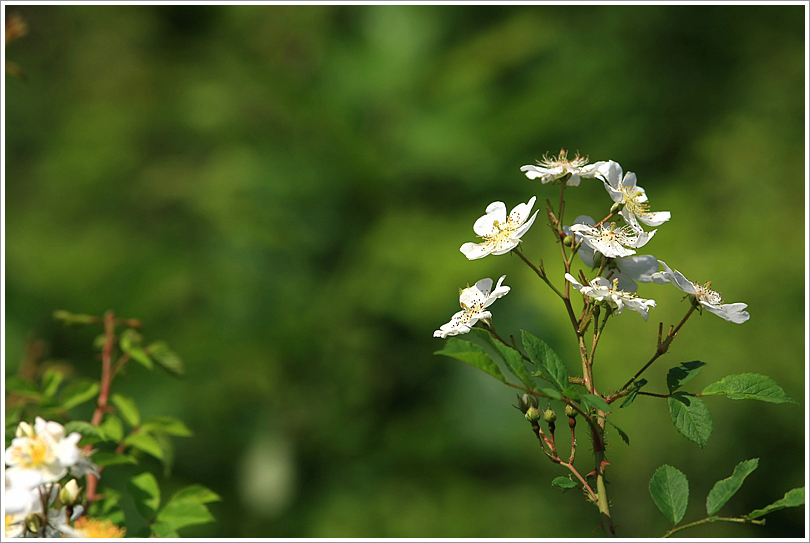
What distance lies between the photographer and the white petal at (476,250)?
0.60 metres

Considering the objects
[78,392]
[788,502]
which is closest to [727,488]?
[788,502]

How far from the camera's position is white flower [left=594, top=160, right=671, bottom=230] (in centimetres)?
58

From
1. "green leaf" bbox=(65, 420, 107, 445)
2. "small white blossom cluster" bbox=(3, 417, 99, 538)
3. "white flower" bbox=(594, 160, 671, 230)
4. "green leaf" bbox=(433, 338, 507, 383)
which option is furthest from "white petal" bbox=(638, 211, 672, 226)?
"green leaf" bbox=(65, 420, 107, 445)

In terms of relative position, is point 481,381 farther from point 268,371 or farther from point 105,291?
point 105,291

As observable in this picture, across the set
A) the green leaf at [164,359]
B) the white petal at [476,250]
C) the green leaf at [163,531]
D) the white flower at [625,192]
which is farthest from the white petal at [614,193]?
the green leaf at [164,359]

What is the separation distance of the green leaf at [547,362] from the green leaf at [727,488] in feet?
0.60

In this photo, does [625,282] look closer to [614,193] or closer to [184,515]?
[614,193]

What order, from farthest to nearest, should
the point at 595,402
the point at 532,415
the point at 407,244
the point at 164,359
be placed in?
the point at 407,244 → the point at 164,359 → the point at 532,415 → the point at 595,402

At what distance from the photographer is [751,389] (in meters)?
0.55

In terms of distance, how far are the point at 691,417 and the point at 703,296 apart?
14 cm

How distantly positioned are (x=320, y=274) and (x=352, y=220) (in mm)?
266

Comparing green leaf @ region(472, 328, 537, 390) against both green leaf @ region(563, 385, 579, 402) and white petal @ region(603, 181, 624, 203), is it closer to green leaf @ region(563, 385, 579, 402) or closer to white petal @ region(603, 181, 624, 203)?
green leaf @ region(563, 385, 579, 402)

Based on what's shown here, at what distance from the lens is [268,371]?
2273 millimetres

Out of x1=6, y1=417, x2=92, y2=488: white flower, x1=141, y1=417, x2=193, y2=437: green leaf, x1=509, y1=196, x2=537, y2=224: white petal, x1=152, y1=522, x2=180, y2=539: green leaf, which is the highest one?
x1=509, y1=196, x2=537, y2=224: white petal
